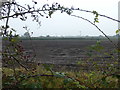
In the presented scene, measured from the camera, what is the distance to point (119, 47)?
2.06 meters

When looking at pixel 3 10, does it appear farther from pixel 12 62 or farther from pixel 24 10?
pixel 12 62

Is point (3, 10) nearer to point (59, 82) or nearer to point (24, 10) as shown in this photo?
point (24, 10)

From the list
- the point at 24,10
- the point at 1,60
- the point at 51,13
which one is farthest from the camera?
the point at 1,60

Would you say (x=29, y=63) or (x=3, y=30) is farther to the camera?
(x=29, y=63)

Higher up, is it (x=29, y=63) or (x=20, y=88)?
(x=29, y=63)

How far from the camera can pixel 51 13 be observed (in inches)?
92.5

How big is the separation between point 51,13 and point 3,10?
2.01 feet

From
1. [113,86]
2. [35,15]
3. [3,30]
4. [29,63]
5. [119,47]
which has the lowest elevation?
[113,86]

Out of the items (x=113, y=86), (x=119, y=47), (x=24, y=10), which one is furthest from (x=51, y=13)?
(x=113, y=86)

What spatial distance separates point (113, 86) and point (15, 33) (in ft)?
4.36

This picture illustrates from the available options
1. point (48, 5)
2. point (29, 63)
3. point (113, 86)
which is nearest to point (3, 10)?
point (48, 5)

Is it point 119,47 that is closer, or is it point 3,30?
point 119,47

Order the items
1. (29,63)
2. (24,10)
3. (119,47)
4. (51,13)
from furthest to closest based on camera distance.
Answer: (29,63) → (24,10) → (51,13) → (119,47)

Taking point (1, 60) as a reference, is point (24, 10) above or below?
above
